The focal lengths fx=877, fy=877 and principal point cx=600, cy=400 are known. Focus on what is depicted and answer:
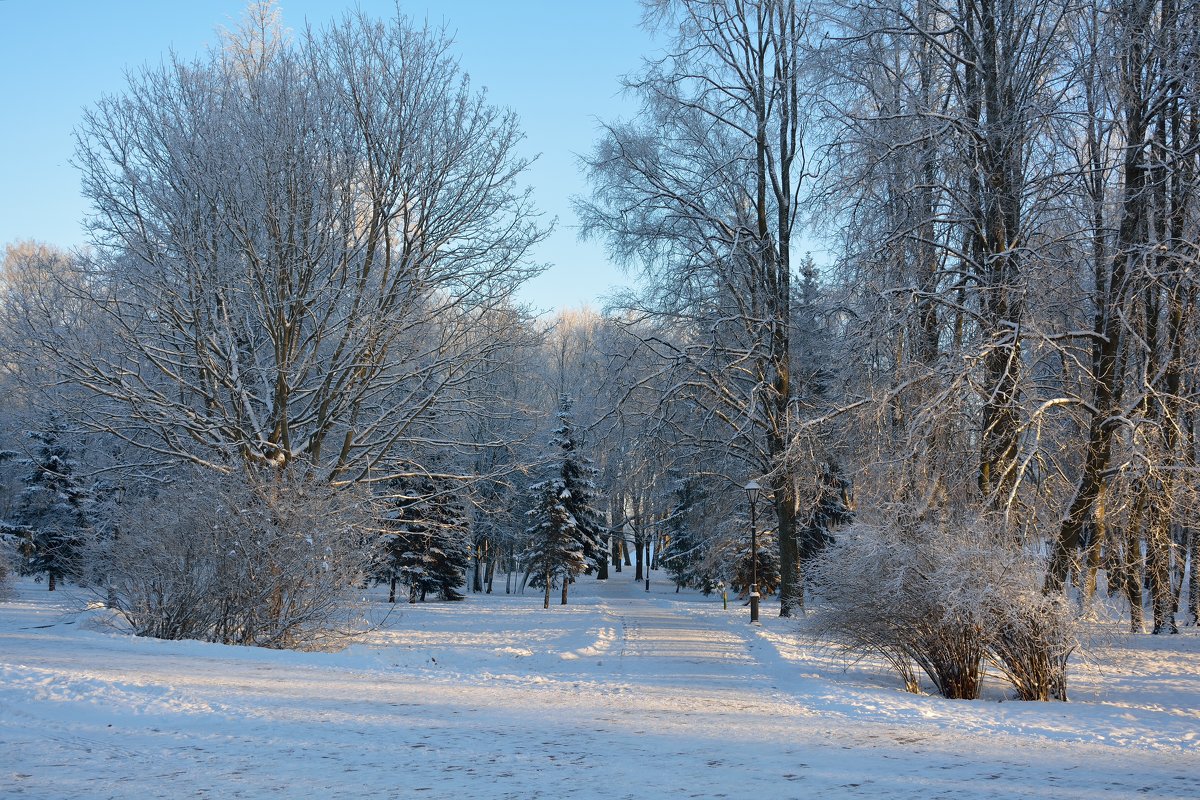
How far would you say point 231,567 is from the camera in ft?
43.9

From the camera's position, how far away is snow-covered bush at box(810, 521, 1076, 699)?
1012 cm

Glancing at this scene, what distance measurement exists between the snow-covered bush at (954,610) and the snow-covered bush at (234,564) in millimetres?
8289

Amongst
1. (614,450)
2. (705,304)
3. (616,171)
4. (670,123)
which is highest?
(670,123)

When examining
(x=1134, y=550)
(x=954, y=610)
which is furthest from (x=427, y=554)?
(x=954, y=610)

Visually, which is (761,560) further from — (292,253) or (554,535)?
(292,253)

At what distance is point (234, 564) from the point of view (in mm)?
13430

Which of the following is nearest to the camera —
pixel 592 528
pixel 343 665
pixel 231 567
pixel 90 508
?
pixel 343 665

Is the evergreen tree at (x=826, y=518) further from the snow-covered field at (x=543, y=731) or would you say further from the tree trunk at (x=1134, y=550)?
the snow-covered field at (x=543, y=731)

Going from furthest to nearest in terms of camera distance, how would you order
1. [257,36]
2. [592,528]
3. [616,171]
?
[592,528]
[257,36]
[616,171]

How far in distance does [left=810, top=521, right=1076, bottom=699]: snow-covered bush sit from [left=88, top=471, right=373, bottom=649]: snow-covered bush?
829 centimetres

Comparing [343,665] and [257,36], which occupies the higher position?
[257,36]

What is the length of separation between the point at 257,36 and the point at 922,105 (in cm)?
1924

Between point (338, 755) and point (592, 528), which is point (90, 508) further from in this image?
point (338, 755)

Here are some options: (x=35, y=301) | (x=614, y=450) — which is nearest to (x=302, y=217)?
(x=35, y=301)
